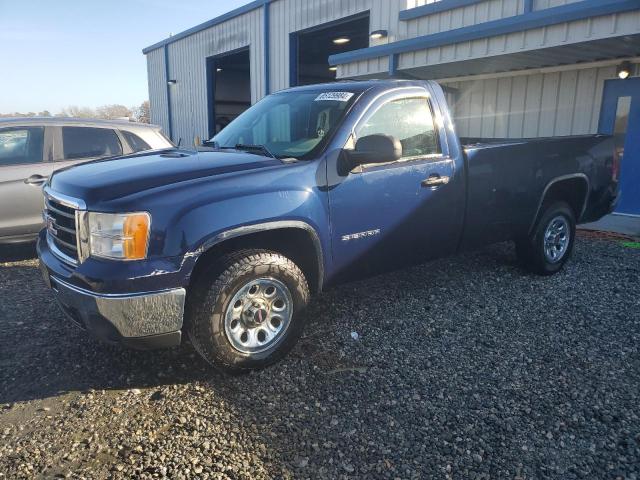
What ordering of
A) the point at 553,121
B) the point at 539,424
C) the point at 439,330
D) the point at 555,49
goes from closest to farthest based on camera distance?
the point at 539,424
the point at 439,330
the point at 555,49
the point at 553,121

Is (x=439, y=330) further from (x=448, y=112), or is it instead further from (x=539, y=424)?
(x=448, y=112)

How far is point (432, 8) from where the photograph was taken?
31.9 feet

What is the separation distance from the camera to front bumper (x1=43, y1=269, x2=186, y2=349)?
2793mm

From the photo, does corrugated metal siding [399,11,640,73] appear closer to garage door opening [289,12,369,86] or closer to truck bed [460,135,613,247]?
truck bed [460,135,613,247]

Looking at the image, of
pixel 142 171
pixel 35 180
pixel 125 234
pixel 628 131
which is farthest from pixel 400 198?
pixel 628 131

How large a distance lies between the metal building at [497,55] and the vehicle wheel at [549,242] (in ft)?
8.37

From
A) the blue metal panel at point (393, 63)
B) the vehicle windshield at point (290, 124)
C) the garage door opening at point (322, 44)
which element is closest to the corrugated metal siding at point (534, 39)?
the blue metal panel at point (393, 63)

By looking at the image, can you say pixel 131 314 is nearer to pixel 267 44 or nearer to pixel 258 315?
pixel 258 315

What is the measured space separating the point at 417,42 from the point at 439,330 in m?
6.03

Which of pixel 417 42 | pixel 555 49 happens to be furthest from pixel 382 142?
pixel 417 42

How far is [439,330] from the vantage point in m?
4.04

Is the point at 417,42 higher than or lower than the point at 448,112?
higher

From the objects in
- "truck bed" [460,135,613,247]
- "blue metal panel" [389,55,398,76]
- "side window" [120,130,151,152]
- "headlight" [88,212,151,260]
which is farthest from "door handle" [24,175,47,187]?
"blue metal panel" [389,55,398,76]

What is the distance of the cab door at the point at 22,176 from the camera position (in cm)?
569
